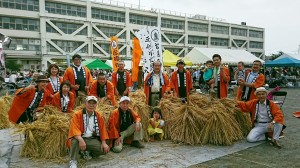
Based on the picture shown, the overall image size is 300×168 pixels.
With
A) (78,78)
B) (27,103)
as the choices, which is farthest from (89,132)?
(78,78)

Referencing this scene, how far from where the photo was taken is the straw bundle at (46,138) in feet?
14.0

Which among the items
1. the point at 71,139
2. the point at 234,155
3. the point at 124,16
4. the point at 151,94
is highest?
the point at 124,16

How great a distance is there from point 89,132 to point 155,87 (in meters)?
2.36

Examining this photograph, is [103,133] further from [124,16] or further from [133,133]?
[124,16]

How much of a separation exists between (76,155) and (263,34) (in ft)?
208

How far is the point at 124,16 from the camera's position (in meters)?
40.3

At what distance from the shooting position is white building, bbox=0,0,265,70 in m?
30.7

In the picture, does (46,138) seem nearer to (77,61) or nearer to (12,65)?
(77,61)

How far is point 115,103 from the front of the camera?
5.71 meters

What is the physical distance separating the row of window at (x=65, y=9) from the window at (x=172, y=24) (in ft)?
45.8

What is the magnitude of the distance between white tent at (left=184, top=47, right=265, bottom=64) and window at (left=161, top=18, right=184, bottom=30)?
2216cm

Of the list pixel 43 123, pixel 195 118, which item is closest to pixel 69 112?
pixel 43 123

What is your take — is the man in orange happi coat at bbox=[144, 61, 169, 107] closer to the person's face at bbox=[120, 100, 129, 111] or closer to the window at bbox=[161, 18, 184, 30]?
the person's face at bbox=[120, 100, 129, 111]

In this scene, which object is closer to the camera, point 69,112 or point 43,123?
point 43,123
